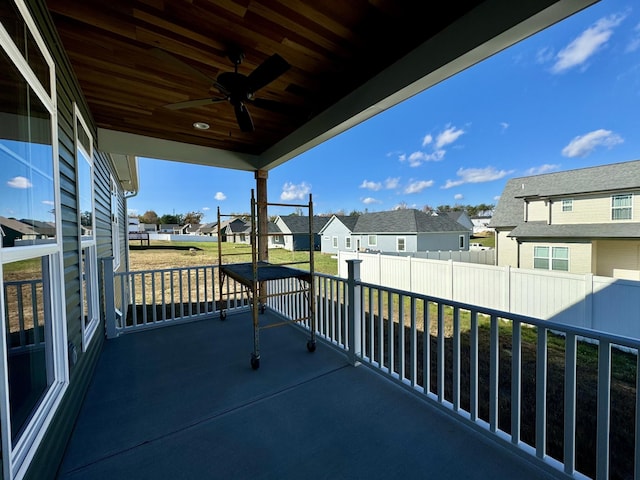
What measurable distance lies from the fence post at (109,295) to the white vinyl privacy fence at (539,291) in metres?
6.95

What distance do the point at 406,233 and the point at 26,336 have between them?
17504mm

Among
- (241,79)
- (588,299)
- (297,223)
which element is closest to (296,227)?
(297,223)

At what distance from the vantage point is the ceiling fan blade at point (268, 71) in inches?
78.9

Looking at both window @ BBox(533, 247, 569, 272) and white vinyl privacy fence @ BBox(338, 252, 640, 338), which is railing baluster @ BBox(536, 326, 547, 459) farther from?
window @ BBox(533, 247, 569, 272)

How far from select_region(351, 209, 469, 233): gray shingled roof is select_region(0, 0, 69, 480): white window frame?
17.1 m

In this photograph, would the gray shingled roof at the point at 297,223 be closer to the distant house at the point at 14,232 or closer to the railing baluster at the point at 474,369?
the railing baluster at the point at 474,369

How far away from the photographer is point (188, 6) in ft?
5.82

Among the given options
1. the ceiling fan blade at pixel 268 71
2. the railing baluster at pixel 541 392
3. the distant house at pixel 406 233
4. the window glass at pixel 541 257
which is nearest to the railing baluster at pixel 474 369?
the railing baluster at pixel 541 392

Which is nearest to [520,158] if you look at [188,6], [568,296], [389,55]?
[568,296]

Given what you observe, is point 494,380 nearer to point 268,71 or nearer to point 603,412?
point 603,412

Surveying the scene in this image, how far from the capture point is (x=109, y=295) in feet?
11.3

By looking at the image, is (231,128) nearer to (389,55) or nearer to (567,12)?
(389,55)

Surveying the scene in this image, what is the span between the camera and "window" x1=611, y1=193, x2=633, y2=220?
9383 mm

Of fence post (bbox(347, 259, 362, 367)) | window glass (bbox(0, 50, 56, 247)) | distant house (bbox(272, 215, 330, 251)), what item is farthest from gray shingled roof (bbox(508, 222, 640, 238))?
distant house (bbox(272, 215, 330, 251))
